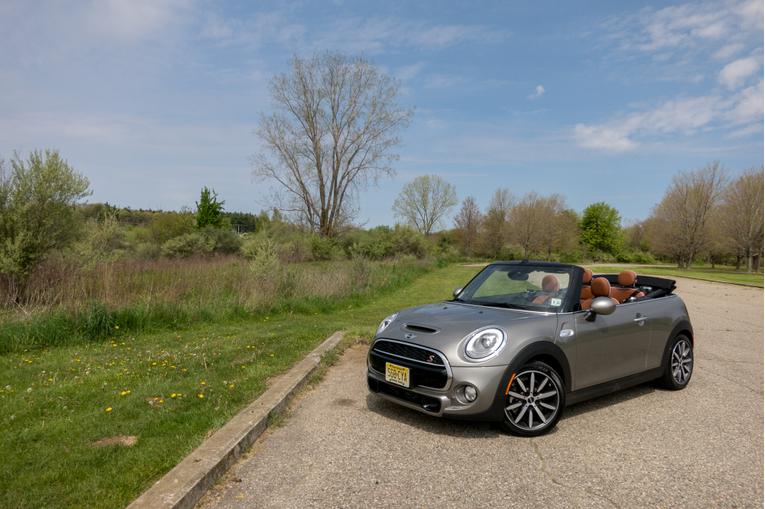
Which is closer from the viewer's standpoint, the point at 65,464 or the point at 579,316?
the point at 65,464

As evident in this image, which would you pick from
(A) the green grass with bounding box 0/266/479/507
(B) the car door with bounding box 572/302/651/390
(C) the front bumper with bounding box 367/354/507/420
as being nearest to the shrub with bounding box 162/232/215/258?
(A) the green grass with bounding box 0/266/479/507

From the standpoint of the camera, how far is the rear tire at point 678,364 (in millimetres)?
6062

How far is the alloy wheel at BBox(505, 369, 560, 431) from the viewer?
4484mm

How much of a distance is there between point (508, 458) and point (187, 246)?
90.5 ft

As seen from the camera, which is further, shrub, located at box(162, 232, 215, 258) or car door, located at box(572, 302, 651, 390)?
shrub, located at box(162, 232, 215, 258)

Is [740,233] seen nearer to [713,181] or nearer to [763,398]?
[713,181]

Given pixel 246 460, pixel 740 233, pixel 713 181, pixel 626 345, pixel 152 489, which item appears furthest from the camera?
pixel 713 181

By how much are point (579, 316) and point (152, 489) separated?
3960mm

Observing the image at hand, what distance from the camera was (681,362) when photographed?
6258mm

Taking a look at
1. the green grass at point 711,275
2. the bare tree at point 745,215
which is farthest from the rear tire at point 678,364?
the bare tree at point 745,215

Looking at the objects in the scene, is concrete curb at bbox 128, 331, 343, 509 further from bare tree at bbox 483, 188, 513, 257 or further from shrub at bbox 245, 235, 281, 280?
bare tree at bbox 483, 188, 513, 257

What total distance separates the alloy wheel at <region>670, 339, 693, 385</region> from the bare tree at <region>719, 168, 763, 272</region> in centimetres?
4322

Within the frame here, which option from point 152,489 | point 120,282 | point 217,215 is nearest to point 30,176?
point 120,282

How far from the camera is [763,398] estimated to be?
19.5 feet
